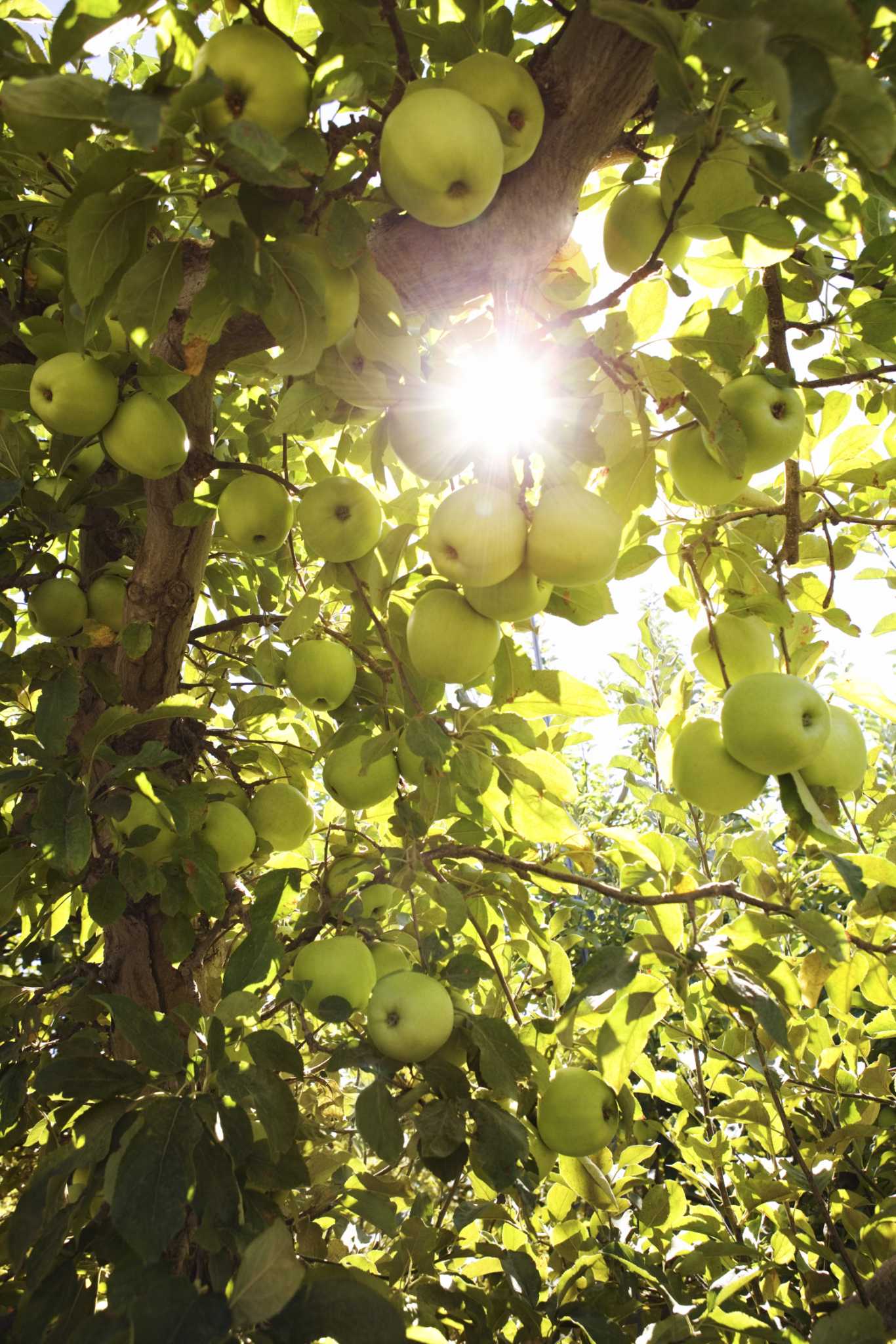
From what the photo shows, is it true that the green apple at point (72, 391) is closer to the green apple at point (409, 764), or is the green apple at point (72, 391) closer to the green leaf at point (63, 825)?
the green leaf at point (63, 825)

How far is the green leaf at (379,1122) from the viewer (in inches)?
48.7

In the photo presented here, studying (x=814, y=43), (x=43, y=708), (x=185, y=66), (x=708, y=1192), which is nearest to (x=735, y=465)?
(x=814, y=43)

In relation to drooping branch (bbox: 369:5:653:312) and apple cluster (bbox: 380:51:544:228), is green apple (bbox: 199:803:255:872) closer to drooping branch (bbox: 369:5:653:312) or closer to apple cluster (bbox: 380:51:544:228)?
drooping branch (bbox: 369:5:653:312)

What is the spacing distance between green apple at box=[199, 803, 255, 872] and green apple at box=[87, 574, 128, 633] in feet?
1.96

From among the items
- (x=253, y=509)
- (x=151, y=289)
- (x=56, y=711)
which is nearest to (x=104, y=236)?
(x=151, y=289)

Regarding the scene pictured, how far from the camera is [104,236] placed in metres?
1.01

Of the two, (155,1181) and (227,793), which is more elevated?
(155,1181)

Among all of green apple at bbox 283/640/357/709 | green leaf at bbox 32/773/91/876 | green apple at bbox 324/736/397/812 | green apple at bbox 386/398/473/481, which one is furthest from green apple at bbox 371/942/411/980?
green apple at bbox 386/398/473/481

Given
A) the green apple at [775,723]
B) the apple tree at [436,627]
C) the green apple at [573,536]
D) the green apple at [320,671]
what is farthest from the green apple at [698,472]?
the green apple at [320,671]

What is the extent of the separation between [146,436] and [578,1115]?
157cm

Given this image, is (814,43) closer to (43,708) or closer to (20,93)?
(20,93)

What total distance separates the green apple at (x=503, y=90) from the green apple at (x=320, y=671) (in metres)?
1.02

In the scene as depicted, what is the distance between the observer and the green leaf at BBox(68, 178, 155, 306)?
3.21 feet

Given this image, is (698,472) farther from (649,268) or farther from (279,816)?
(279,816)
